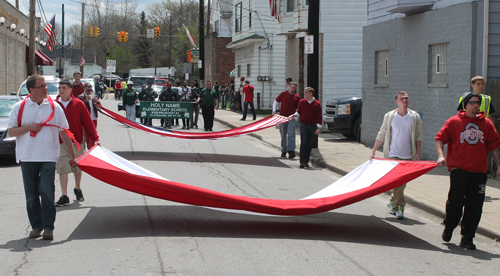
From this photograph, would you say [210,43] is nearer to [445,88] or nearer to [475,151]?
[445,88]

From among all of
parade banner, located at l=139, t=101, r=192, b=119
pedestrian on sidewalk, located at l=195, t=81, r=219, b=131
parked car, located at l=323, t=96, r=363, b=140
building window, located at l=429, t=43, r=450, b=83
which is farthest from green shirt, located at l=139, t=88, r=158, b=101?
building window, located at l=429, t=43, r=450, b=83

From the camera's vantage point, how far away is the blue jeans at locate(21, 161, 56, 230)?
6.47m

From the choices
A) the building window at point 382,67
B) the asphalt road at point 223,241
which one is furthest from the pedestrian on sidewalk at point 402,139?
the building window at point 382,67

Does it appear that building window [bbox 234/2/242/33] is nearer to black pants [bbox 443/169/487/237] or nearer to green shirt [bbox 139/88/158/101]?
green shirt [bbox 139/88/158/101]

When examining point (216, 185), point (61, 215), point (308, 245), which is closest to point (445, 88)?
point (216, 185)

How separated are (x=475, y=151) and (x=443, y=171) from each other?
235 inches

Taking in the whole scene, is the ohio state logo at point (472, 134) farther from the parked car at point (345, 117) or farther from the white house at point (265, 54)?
the white house at point (265, 54)

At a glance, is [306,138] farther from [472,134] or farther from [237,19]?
[237,19]

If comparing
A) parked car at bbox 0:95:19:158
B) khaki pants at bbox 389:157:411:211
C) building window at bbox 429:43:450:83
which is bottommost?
khaki pants at bbox 389:157:411:211

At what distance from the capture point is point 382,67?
55.6ft

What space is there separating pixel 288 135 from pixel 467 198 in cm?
837

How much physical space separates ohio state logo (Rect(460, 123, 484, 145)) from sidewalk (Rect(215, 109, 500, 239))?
1.46 meters

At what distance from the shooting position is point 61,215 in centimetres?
785

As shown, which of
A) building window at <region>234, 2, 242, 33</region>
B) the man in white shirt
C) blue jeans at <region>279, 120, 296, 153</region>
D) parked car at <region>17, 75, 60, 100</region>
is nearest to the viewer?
the man in white shirt
